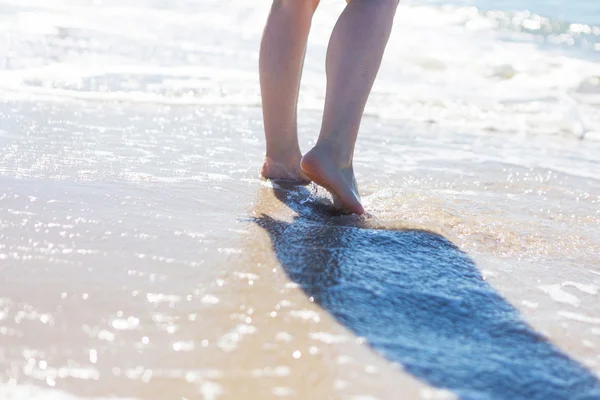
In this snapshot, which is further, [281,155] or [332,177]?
[281,155]

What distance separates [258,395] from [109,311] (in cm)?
32

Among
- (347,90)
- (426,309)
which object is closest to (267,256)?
(426,309)

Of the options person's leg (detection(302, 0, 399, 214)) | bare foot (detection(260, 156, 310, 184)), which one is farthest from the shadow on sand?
bare foot (detection(260, 156, 310, 184))

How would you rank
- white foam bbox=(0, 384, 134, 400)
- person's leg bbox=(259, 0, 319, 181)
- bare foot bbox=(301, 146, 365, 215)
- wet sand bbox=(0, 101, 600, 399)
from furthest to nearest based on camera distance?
person's leg bbox=(259, 0, 319, 181) < bare foot bbox=(301, 146, 365, 215) < wet sand bbox=(0, 101, 600, 399) < white foam bbox=(0, 384, 134, 400)

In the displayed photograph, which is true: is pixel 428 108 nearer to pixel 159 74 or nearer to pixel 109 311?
pixel 159 74

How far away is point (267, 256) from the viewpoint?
5.23 feet

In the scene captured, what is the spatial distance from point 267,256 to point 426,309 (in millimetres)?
367

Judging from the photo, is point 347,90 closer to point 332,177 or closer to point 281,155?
point 332,177

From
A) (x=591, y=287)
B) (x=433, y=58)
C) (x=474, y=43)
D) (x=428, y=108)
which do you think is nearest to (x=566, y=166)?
(x=428, y=108)

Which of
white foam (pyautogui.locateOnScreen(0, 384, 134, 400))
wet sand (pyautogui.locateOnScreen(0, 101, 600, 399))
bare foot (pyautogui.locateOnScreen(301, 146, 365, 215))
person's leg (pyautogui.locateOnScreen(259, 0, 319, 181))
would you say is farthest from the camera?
person's leg (pyautogui.locateOnScreen(259, 0, 319, 181))

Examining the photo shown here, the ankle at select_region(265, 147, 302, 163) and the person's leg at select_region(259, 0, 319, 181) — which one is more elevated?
the person's leg at select_region(259, 0, 319, 181)

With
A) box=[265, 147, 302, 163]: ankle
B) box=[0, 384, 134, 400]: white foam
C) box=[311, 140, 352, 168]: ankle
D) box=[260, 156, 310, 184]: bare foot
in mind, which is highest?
box=[311, 140, 352, 168]: ankle

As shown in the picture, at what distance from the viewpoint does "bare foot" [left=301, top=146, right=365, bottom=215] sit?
6.21 feet

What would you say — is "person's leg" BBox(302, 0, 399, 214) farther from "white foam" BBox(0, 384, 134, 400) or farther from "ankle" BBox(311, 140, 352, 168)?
"white foam" BBox(0, 384, 134, 400)
